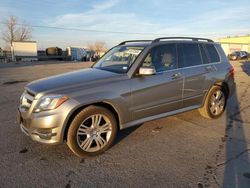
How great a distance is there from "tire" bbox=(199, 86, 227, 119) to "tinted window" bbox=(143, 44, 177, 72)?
1.39 metres

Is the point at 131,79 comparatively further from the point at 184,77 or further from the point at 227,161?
the point at 227,161

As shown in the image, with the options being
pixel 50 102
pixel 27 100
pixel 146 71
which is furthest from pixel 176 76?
pixel 27 100

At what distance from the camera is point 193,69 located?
208 inches

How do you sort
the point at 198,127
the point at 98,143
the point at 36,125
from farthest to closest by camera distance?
the point at 198,127, the point at 98,143, the point at 36,125

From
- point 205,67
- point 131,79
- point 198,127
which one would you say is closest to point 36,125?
point 131,79

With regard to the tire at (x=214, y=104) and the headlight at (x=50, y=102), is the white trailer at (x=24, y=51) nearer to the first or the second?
the tire at (x=214, y=104)

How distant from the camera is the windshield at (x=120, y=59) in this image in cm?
461

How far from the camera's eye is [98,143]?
4.08m

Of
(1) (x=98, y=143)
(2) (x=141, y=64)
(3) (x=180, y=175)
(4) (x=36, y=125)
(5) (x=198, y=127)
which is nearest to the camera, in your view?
(3) (x=180, y=175)

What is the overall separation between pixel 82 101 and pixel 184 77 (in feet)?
7.60

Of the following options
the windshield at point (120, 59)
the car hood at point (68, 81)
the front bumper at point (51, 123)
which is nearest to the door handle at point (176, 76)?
the windshield at point (120, 59)

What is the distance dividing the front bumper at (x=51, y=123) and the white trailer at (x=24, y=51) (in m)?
45.2

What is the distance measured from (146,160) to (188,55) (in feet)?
8.45

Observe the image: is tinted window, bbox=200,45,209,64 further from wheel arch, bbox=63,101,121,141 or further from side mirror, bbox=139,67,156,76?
wheel arch, bbox=63,101,121,141
